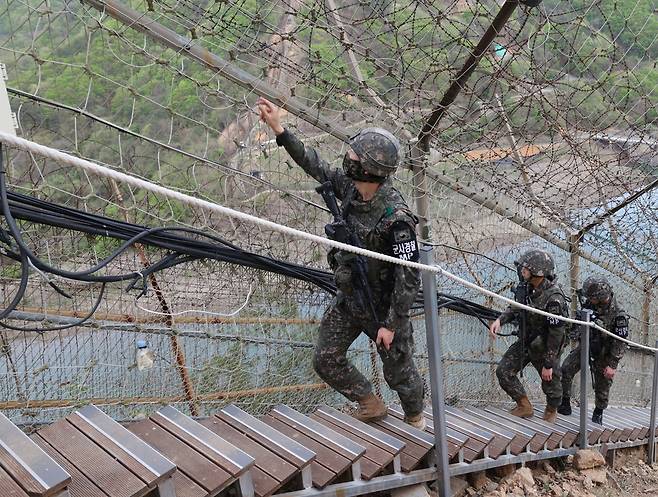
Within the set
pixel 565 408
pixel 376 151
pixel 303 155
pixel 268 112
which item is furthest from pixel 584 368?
pixel 268 112

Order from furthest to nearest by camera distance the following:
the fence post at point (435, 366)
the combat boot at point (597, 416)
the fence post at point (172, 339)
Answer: the combat boot at point (597, 416) → the fence post at point (172, 339) → the fence post at point (435, 366)

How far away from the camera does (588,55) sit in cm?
475

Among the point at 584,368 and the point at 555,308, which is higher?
the point at 555,308

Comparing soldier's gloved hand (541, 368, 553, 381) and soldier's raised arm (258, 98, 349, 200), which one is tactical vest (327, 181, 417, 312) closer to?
soldier's raised arm (258, 98, 349, 200)

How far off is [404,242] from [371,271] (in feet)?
1.03

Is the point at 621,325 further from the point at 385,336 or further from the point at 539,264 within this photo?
the point at 385,336

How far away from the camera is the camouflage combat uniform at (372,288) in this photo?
3150mm

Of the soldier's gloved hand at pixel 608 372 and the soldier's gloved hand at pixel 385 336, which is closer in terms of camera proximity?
the soldier's gloved hand at pixel 385 336

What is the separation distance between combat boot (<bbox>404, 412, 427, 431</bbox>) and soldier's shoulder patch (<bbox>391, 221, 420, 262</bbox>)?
1.06 metres

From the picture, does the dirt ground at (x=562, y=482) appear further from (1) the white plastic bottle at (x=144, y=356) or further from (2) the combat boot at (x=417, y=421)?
(1) the white plastic bottle at (x=144, y=356)

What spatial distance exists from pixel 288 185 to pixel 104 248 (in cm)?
131

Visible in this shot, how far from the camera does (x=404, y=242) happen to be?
3076mm

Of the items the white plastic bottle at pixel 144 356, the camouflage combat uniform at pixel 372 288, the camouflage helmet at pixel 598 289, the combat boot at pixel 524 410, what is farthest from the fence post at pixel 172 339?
the camouflage helmet at pixel 598 289

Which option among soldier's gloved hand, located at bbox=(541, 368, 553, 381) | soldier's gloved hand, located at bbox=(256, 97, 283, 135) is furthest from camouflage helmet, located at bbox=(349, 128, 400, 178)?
soldier's gloved hand, located at bbox=(541, 368, 553, 381)
